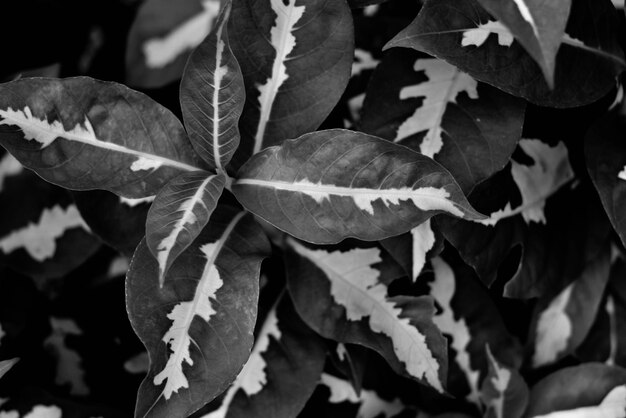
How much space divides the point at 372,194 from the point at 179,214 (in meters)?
Result: 0.21

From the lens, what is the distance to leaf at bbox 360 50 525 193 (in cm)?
81

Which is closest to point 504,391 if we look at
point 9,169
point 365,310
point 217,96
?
point 365,310

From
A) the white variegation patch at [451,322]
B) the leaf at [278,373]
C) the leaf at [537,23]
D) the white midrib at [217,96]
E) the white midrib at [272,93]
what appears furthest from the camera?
the white variegation patch at [451,322]

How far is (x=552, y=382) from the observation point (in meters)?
0.99

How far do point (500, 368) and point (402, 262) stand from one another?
259mm

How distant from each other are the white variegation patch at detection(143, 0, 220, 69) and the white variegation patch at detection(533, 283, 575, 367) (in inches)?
29.3

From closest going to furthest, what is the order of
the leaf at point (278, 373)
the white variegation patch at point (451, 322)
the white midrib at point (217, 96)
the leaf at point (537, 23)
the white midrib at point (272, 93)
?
the leaf at point (537, 23) → the white midrib at point (217, 96) → the white midrib at point (272, 93) → the leaf at point (278, 373) → the white variegation patch at point (451, 322)

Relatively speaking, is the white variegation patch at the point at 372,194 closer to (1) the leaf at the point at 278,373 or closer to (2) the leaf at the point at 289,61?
(2) the leaf at the point at 289,61

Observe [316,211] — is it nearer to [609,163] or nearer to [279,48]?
[279,48]

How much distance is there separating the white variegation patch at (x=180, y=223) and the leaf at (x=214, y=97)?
0.16 ft

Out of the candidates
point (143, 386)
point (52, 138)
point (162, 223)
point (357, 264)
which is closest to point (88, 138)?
point (52, 138)

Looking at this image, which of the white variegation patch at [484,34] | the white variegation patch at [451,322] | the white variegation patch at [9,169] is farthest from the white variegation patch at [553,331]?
the white variegation patch at [9,169]

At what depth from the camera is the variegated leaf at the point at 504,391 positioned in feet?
3.10

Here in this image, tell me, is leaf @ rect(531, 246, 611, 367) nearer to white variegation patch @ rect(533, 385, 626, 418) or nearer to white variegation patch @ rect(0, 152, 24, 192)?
white variegation patch @ rect(533, 385, 626, 418)
